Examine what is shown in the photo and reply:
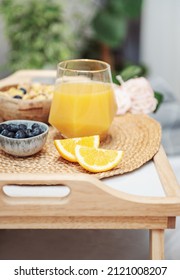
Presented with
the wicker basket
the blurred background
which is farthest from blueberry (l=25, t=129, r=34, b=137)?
the blurred background

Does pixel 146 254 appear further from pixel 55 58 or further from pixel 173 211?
pixel 55 58

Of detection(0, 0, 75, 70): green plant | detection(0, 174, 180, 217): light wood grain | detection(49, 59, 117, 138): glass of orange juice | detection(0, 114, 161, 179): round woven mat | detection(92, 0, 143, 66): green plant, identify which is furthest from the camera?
detection(92, 0, 143, 66): green plant

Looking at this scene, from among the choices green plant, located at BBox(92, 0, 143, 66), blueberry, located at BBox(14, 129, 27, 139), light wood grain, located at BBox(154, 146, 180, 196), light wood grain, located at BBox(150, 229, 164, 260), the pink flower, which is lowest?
light wood grain, located at BBox(150, 229, 164, 260)

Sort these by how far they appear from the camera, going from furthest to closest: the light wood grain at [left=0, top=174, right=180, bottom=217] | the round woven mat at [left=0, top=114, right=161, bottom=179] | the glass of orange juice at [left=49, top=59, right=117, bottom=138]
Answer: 1. the glass of orange juice at [left=49, top=59, right=117, bottom=138]
2. the round woven mat at [left=0, top=114, right=161, bottom=179]
3. the light wood grain at [left=0, top=174, right=180, bottom=217]

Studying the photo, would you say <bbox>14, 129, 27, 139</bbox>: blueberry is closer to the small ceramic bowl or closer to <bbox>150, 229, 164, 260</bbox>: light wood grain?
the small ceramic bowl

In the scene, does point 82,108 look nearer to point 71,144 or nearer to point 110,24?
point 71,144

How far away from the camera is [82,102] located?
1.02 metres

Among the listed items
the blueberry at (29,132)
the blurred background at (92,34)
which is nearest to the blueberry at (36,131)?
the blueberry at (29,132)

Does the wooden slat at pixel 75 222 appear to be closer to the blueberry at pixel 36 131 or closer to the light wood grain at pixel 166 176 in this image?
the light wood grain at pixel 166 176

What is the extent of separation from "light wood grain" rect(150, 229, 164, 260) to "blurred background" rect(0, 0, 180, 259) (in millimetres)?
1768

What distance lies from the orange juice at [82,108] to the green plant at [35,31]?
6.09 ft

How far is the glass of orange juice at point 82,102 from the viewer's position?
102 centimetres

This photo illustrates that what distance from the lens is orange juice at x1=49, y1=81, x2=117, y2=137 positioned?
102cm

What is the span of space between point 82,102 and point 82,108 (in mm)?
13
